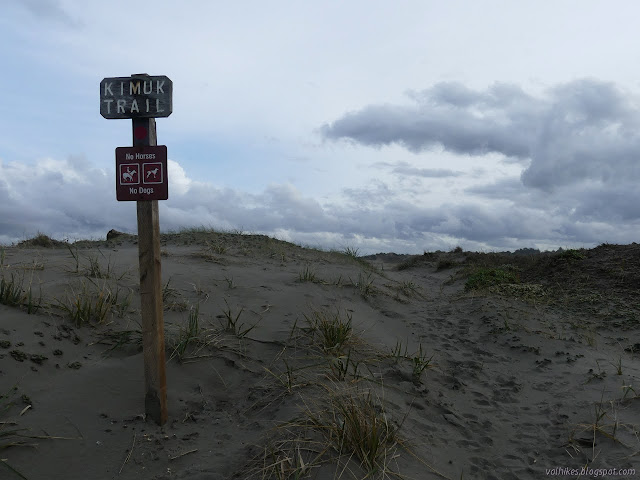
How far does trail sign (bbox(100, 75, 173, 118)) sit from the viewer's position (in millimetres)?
3895

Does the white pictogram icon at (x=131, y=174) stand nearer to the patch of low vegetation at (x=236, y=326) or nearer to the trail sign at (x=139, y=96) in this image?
the trail sign at (x=139, y=96)

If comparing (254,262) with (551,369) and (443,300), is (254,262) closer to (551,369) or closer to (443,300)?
(443,300)

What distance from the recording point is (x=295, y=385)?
4324 millimetres

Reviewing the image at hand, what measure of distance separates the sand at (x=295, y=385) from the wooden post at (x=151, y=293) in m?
0.22

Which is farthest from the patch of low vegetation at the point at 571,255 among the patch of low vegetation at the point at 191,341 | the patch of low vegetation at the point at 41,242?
the patch of low vegetation at the point at 41,242

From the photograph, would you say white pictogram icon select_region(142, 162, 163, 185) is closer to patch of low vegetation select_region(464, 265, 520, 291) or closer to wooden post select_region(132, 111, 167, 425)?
wooden post select_region(132, 111, 167, 425)

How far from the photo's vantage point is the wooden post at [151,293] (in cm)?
394

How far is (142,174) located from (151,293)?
99cm

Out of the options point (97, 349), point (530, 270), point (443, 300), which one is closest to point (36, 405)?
point (97, 349)

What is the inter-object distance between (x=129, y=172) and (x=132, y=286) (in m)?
3.00

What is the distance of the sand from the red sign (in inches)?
71.5

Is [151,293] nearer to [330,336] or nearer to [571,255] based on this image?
[330,336]

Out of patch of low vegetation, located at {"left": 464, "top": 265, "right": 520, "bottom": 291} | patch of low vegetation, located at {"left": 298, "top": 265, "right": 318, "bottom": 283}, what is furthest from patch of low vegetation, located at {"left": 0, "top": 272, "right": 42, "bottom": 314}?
patch of low vegetation, located at {"left": 464, "top": 265, "right": 520, "bottom": 291}

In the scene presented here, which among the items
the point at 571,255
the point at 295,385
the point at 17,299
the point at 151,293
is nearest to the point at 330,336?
the point at 295,385
